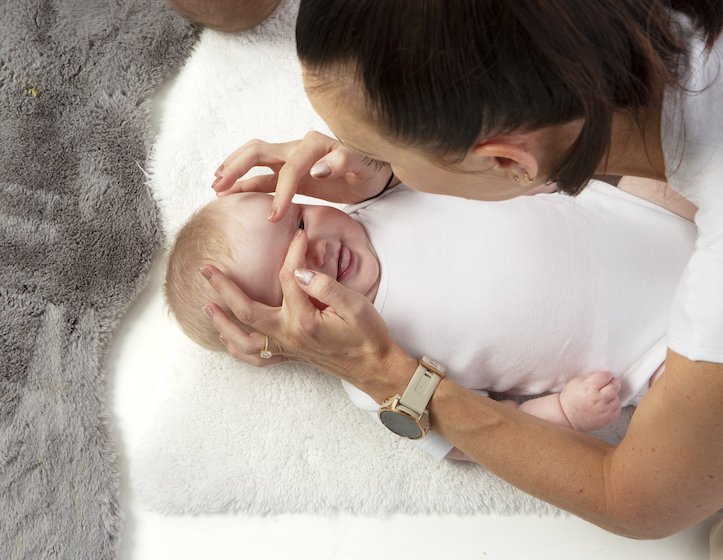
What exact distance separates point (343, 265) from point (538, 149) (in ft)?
1.85

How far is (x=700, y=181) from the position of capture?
2.94ft

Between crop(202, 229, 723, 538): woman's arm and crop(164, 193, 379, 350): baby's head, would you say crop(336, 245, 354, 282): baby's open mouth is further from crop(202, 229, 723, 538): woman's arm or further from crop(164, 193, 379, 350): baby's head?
crop(202, 229, 723, 538): woman's arm

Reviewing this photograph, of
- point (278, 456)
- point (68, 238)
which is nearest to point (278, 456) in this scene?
point (278, 456)

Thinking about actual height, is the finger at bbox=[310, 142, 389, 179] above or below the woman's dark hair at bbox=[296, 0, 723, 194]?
below

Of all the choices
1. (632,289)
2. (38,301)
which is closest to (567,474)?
(632,289)

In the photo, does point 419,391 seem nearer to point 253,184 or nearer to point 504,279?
point 504,279

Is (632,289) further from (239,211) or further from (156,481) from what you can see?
(156,481)

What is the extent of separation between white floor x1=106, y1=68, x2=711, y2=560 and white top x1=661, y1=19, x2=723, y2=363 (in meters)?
0.55

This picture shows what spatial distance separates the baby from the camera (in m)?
1.29

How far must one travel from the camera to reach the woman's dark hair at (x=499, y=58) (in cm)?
70

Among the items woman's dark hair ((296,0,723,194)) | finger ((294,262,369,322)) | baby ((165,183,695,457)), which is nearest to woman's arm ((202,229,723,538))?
finger ((294,262,369,322))

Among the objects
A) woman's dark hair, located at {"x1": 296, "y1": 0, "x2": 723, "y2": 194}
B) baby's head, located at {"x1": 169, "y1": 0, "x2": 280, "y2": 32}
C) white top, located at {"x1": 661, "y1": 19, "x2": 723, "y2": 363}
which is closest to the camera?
woman's dark hair, located at {"x1": 296, "y1": 0, "x2": 723, "y2": 194}

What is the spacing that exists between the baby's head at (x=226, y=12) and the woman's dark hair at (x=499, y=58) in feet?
3.14

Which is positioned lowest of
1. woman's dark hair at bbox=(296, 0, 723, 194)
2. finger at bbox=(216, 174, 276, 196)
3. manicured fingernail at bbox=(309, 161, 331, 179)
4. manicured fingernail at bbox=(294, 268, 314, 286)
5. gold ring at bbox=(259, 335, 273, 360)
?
gold ring at bbox=(259, 335, 273, 360)
